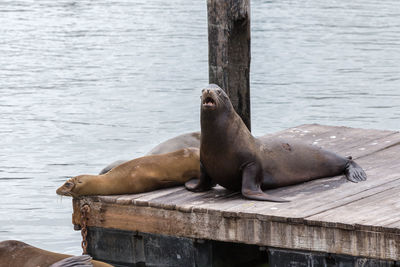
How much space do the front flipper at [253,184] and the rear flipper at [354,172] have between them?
2.47ft

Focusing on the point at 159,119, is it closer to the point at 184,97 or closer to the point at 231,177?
the point at 184,97

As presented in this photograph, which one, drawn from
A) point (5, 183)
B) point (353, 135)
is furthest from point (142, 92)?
point (353, 135)

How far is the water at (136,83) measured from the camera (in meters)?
12.0

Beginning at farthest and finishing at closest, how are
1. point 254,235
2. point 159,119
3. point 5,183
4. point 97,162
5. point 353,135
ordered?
point 159,119 < point 97,162 < point 5,183 < point 353,135 < point 254,235

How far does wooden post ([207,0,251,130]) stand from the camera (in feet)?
26.7

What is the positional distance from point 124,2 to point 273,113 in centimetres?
2148

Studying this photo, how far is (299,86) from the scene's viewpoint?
61.5ft

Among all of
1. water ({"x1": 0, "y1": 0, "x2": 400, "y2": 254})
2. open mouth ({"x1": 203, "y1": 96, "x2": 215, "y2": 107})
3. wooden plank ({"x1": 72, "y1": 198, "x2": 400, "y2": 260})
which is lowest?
water ({"x1": 0, "y1": 0, "x2": 400, "y2": 254})

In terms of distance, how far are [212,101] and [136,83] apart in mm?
13145

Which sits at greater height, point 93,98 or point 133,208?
point 133,208

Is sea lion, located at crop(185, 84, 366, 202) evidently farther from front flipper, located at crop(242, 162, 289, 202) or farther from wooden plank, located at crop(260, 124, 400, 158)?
wooden plank, located at crop(260, 124, 400, 158)

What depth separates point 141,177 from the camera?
6.86 meters

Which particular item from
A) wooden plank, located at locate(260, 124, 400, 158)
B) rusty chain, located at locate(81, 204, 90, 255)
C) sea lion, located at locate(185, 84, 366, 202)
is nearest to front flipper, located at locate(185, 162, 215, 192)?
sea lion, located at locate(185, 84, 366, 202)

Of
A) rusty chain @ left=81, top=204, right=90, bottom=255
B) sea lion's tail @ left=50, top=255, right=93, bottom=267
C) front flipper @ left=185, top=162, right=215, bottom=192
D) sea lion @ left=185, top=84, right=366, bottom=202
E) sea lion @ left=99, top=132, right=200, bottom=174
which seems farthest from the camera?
sea lion @ left=99, top=132, right=200, bottom=174
